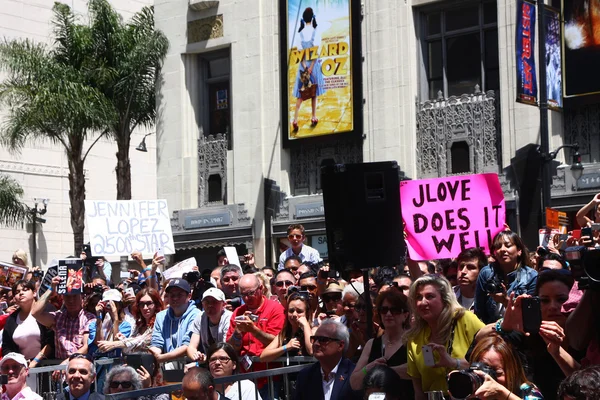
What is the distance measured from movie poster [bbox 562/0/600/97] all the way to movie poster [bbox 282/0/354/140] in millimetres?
5396

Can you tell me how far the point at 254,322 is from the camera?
1020 cm

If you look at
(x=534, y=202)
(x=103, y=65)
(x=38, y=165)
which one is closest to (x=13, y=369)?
(x=534, y=202)

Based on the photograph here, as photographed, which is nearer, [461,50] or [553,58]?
[553,58]

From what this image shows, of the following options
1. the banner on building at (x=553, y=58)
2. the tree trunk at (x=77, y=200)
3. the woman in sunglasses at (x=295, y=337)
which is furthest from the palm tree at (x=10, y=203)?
the woman in sunglasses at (x=295, y=337)

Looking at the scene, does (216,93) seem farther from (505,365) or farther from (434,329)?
(505,365)

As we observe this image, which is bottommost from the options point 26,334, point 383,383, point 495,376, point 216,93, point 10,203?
point 26,334

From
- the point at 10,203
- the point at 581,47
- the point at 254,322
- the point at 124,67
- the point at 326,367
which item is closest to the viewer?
the point at 326,367

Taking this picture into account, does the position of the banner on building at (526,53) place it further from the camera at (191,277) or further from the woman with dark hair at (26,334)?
the woman with dark hair at (26,334)

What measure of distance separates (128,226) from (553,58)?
9853 mm

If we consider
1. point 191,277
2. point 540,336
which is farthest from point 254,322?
point 540,336

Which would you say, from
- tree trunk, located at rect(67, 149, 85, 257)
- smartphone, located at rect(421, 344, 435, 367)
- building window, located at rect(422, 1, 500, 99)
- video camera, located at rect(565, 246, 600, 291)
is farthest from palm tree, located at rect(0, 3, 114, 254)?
video camera, located at rect(565, 246, 600, 291)

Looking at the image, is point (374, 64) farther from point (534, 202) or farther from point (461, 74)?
point (534, 202)

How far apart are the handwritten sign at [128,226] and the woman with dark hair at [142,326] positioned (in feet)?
18.8

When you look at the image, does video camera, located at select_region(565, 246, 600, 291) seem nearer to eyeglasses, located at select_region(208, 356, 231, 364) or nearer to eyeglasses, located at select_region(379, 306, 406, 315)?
eyeglasses, located at select_region(379, 306, 406, 315)
